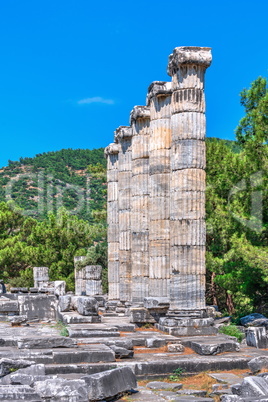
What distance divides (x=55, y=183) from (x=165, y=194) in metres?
67.2

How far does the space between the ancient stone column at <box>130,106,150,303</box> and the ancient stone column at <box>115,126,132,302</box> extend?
223 cm

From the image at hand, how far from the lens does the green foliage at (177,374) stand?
1195cm

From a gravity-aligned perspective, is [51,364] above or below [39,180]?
below

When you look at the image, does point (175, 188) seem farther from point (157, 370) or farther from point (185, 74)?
point (157, 370)

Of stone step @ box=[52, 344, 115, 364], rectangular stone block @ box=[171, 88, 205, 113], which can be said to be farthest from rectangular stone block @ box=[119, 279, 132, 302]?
stone step @ box=[52, 344, 115, 364]

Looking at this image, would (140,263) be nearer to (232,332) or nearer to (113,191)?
(113,191)

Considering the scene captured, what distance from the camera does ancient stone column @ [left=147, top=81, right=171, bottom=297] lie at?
800 inches

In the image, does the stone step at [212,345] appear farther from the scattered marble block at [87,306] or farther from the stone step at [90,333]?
the scattered marble block at [87,306]

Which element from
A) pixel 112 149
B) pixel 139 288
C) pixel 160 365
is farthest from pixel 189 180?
pixel 112 149

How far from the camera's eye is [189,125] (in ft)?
57.1

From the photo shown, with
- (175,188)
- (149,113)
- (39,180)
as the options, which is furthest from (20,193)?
(175,188)

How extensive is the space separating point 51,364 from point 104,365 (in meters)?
1.05

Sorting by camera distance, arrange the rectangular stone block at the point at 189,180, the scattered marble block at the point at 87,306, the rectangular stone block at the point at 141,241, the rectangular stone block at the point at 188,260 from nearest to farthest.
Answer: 1. the rectangular stone block at the point at 188,260
2. the rectangular stone block at the point at 189,180
3. the scattered marble block at the point at 87,306
4. the rectangular stone block at the point at 141,241

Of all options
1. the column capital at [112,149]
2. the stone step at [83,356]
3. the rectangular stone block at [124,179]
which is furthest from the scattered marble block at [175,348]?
the column capital at [112,149]
